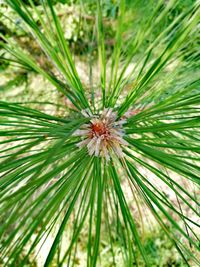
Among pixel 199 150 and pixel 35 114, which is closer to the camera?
pixel 199 150

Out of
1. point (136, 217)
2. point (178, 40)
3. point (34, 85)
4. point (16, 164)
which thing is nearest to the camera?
point (178, 40)

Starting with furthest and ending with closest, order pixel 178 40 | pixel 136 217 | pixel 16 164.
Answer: pixel 136 217, pixel 16 164, pixel 178 40

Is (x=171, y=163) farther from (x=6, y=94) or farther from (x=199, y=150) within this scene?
(x=6, y=94)

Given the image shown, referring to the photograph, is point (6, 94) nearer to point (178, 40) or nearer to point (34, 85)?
point (34, 85)

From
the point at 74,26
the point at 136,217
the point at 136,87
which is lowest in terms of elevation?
the point at 136,217

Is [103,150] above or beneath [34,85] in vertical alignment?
beneath

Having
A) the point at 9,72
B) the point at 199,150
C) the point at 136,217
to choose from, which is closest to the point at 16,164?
the point at 199,150
